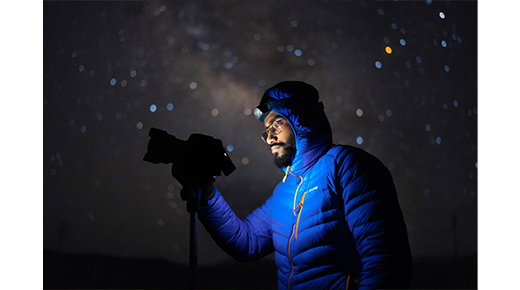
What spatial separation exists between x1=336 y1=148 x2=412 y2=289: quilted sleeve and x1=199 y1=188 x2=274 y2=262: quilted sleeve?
44cm

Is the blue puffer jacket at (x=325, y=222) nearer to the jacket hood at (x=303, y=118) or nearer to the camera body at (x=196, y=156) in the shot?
the jacket hood at (x=303, y=118)

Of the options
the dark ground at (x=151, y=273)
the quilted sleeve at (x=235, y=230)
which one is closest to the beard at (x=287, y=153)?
the quilted sleeve at (x=235, y=230)

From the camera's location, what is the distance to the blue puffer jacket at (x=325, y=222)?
762 mm

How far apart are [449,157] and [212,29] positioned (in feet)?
4.94

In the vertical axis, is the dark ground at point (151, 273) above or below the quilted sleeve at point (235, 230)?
below

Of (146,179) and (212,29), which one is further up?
(212,29)

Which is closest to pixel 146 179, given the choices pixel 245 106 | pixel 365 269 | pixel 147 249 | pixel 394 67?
pixel 147 249

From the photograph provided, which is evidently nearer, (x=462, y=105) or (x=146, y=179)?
(x=462, y=105)

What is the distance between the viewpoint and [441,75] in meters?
1.65

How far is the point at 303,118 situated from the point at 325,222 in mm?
352

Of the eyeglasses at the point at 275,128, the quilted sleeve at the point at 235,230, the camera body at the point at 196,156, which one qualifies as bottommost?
the quilted sleeve at the point at 235,230

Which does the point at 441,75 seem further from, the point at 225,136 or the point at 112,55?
the point at 112,55

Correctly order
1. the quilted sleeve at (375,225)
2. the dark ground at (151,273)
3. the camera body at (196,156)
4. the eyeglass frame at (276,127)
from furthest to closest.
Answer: the dark ground at (151,273)
the eyeglass frame at (276,127)
the camera body at (196,156)
the quilted sleeve at (375,225)

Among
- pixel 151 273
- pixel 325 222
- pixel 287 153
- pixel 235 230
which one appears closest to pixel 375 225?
pixel 325 222
